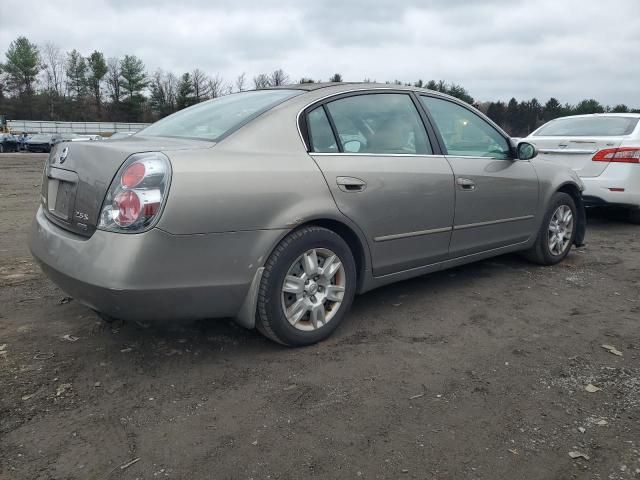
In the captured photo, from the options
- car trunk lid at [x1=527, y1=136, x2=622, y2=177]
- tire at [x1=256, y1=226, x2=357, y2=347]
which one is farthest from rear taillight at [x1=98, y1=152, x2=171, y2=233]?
car trunk lid at [x1=527, y1=136, x2=622, y2=177]

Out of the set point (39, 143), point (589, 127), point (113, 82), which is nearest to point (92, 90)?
point (113, 82)

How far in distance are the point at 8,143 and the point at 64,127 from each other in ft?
75.1

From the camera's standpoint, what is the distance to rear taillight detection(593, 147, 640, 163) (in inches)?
254

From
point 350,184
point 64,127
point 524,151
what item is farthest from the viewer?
point 64,127

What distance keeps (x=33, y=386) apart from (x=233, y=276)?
3.65ft

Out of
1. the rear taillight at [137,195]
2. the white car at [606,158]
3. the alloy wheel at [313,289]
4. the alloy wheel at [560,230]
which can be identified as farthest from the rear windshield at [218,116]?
the white car at [606,158]

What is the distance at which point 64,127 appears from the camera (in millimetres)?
60656

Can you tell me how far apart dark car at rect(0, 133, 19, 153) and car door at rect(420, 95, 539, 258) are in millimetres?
42367

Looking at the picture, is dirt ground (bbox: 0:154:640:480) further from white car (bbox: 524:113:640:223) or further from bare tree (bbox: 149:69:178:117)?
bare tree (bbox: 149:69:178:117)

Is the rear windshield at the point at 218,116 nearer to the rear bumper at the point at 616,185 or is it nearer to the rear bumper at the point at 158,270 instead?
the rear bumper at the point at 158,270

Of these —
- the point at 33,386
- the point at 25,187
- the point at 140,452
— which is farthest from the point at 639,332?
the point at 25,187

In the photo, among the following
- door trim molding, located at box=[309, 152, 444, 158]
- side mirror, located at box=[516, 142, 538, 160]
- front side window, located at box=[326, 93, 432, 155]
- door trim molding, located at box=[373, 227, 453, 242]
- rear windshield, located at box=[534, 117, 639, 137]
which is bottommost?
door trim molding, located at box=[373, 227, 453, 242]

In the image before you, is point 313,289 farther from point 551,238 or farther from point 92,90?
point 92,90

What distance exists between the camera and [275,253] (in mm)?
2867
